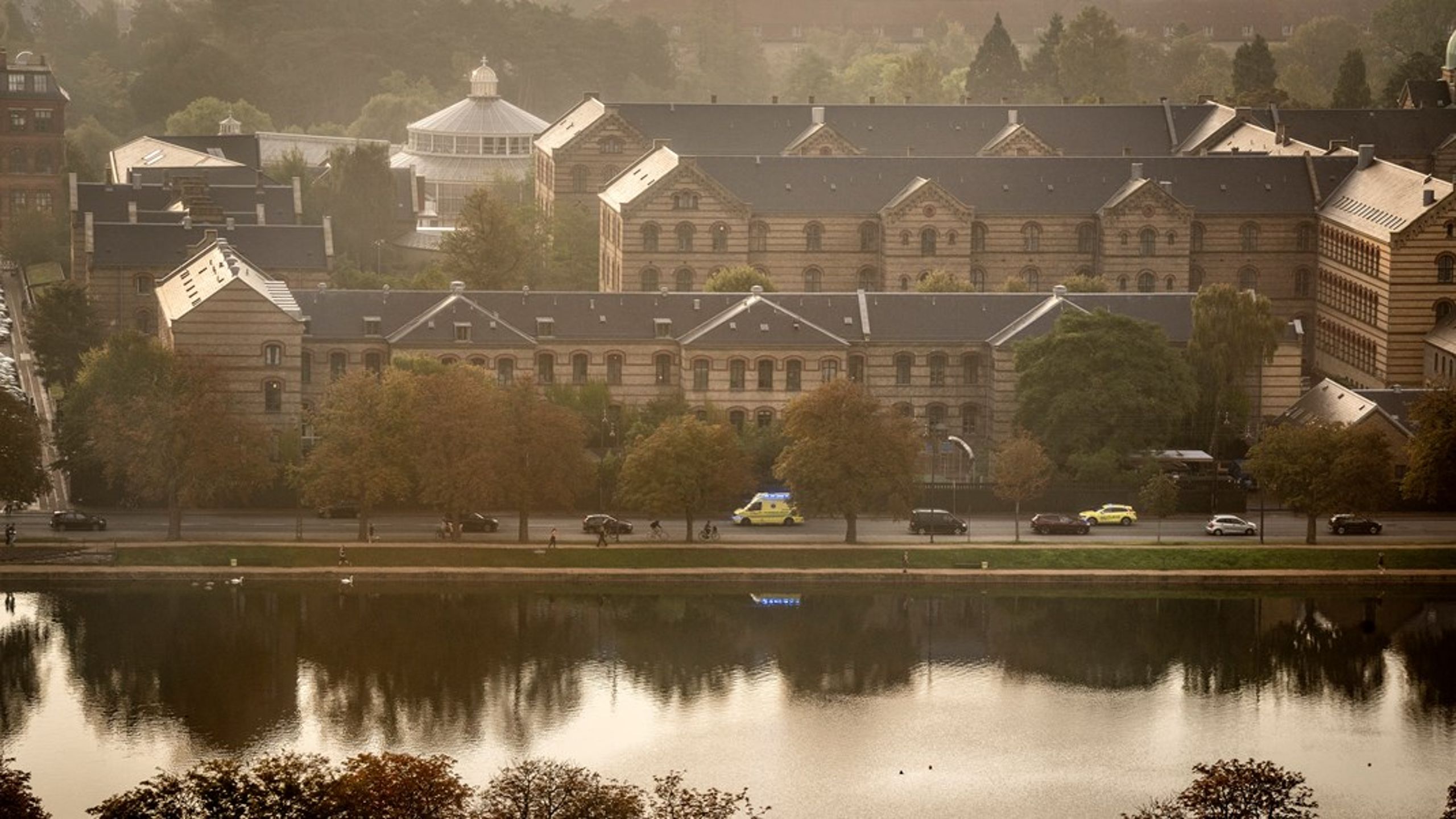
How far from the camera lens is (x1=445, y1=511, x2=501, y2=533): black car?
129 meters

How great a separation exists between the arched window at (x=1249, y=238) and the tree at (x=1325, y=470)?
34746 millimetres

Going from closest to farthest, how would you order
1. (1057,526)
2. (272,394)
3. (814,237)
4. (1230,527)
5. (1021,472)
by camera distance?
(1230,527) < (1057,526) < (1021,472) < (272,394) < (814,237)

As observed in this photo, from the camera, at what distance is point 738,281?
150625 millimetres

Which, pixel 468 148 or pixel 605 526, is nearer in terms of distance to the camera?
pixel 605 526

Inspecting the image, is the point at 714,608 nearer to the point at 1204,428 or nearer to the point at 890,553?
the point at 890,553

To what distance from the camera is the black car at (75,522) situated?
417 feet

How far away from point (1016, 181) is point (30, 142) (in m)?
62.0

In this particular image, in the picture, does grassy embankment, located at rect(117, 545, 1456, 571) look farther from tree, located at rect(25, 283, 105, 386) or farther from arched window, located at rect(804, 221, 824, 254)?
arched window, located at rect(804, 221, 824, 254)

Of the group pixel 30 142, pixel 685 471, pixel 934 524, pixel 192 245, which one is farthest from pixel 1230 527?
pixel 30 142

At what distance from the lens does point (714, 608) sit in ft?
400

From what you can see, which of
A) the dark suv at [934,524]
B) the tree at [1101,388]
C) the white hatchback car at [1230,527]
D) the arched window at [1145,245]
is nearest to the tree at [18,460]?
the dark suv at [934,524]

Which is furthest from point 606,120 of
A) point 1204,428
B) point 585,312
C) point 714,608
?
point 714,608

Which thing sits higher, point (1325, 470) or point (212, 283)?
point (212, 283)

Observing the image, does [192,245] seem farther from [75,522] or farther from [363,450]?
[363,450]
